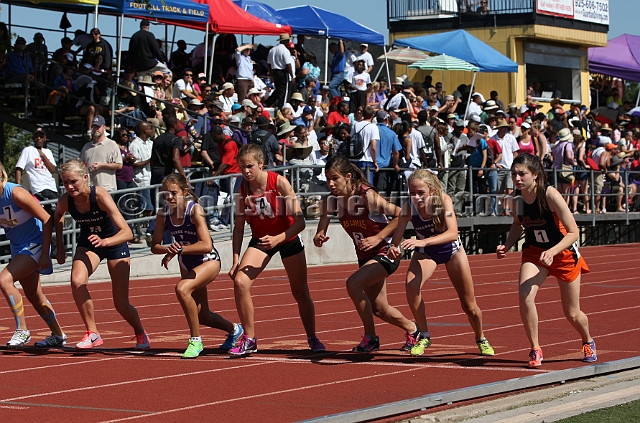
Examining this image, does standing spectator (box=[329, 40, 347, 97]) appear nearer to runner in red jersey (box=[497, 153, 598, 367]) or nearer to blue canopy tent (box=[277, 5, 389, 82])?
blue canopy tent (box=[277, 5, 389, 82])

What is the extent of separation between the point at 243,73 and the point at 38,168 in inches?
278

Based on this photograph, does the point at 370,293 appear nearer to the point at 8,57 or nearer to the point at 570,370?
the point at 570,370

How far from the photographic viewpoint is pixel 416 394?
24.8 ft

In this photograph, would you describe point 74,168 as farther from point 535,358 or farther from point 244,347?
point 535,358

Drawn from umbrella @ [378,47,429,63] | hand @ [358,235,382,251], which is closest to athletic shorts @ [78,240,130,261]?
hand @ [358,235,382,251]

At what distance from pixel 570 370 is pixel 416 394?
1.40 meters

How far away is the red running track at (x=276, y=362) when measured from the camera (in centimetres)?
730

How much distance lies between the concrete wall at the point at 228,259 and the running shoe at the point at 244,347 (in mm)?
8190

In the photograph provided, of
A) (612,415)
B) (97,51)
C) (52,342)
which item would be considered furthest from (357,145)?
(612,415)

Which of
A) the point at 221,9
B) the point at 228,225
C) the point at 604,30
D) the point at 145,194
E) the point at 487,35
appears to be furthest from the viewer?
the point at 604,30

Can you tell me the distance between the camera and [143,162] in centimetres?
1830

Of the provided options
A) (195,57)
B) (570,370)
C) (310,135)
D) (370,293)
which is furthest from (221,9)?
(570,370)

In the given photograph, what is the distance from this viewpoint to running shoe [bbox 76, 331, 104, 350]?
9.95 metres

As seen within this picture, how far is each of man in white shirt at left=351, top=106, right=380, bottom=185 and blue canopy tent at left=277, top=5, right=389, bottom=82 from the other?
769cm
